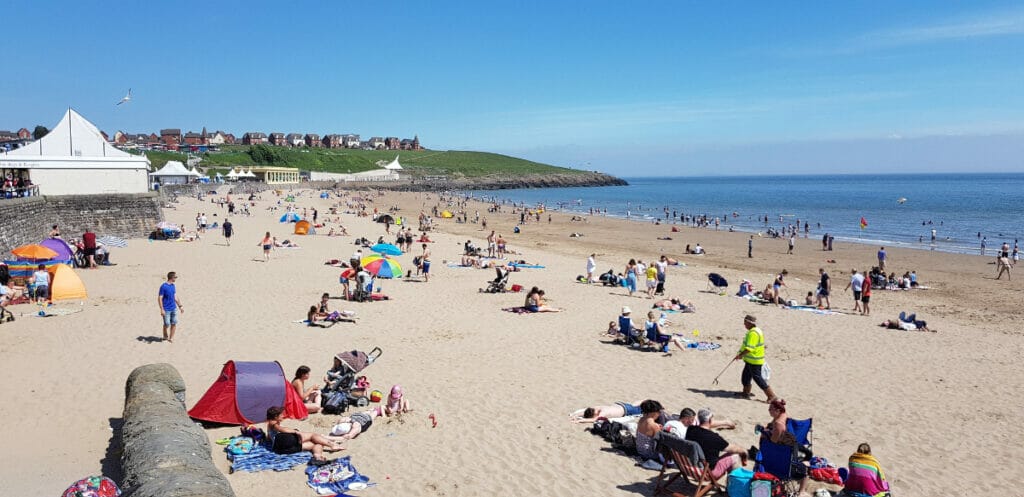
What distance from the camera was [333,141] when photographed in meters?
181

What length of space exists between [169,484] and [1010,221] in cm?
6276

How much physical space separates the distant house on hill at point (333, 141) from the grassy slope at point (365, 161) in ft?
55.1

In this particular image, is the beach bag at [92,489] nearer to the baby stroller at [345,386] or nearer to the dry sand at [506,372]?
the dry sand at [506,372]

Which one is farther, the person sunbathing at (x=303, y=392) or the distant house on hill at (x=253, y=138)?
the distant house on hill at (x=253, y=138)

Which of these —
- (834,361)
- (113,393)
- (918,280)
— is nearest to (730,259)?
(918,280)

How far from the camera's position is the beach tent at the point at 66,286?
47.6ft

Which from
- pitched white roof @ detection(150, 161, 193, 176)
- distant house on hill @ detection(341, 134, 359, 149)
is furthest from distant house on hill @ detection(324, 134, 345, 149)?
pitched white roof @ detection(150, 161, 193, 176)

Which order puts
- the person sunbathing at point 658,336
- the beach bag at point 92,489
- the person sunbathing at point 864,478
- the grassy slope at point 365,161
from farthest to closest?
the grassy slope at point 365,161, the person sunbathing at point 658,336, the person sunbathing at point 864,478, the beach bag at point 92,489

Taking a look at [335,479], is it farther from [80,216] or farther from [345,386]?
[80,216]

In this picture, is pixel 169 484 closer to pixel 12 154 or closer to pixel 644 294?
pixel 644 294

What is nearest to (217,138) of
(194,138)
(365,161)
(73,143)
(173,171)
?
(194,138)

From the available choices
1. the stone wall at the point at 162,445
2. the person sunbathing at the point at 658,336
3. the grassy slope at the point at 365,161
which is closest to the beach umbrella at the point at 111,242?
the stone wall at the point at 162,445

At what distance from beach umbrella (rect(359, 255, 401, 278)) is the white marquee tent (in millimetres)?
16205

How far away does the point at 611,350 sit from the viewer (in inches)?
488
